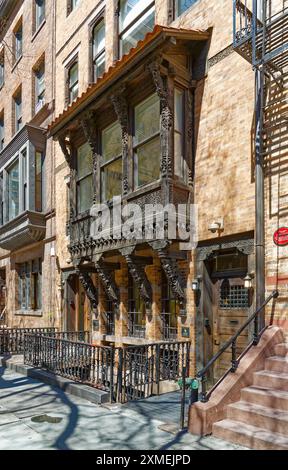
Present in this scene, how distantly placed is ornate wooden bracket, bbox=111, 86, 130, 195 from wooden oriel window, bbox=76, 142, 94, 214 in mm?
2305

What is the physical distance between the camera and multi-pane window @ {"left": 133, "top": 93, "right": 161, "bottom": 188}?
9.51 m

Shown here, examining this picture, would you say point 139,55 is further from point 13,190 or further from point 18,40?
point 18,40

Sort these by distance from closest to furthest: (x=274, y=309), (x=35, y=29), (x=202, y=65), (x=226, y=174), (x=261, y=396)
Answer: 1. (x=261, y=396)
2. (x=274, y=309)
3. (x=226, y=174)
4. (x=202, y=65)
5. (x=35, y=29)

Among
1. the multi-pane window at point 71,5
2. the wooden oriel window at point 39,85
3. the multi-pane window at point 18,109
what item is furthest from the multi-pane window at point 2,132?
the multi-pane window at point 71,5

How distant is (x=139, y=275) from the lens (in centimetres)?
1000

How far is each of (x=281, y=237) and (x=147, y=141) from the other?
3964 mm

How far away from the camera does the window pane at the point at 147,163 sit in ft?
31.1

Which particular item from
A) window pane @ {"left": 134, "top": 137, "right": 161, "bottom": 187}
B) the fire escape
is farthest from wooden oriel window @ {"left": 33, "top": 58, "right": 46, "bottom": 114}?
the fire escape

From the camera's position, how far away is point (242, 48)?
7.67m

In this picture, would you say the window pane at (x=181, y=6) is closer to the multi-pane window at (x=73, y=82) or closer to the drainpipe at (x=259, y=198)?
the drainpipe at (x=259, y=198)
